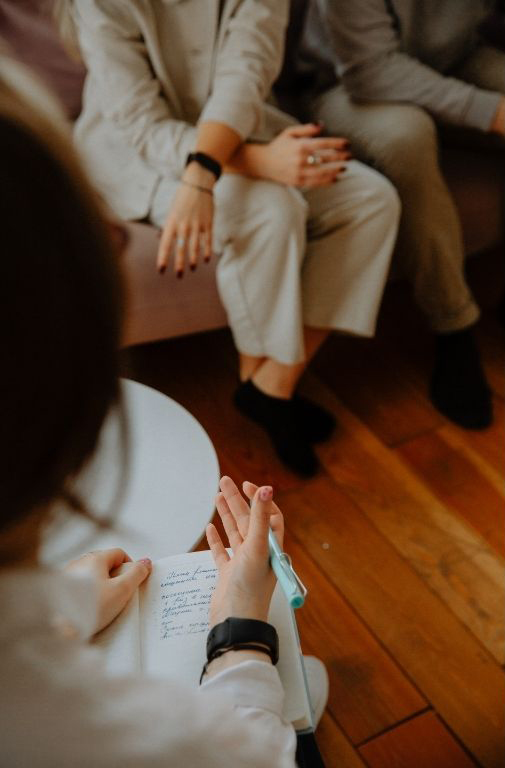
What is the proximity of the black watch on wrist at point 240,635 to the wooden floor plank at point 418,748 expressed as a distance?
21.2 inches

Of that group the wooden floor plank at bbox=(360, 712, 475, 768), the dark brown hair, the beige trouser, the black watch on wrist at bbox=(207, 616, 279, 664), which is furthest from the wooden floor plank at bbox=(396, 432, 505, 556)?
the dark brown hair

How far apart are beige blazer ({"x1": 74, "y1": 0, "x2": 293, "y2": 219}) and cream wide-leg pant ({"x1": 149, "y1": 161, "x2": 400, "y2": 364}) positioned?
8 cm

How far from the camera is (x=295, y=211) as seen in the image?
4.66 ft

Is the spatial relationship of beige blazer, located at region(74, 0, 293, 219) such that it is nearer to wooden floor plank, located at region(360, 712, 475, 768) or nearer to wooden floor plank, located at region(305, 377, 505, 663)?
wooden floor plank, located at region(305, 377, 505, 663)

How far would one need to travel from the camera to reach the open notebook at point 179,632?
736 mm

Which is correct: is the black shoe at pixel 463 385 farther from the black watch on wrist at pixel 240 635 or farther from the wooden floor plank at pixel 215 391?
the black watch on wrist at pixel 240 635

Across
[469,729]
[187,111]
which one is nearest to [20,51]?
[187,111]

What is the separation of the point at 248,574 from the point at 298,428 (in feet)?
2.76

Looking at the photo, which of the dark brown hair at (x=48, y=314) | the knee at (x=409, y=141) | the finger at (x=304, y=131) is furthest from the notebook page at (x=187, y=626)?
the knee at (x=409, y=141)

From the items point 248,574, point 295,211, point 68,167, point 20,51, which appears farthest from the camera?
point 20,51

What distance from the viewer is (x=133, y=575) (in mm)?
809

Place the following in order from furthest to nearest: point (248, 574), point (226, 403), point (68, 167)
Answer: point (226, 403), point (248, 574), point (68, 167)

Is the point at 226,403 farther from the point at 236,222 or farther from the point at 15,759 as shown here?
the point at 15,759

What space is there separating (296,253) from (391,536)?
0.54 m
